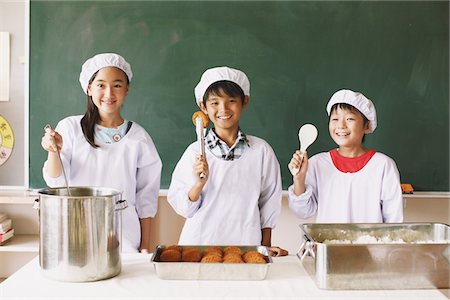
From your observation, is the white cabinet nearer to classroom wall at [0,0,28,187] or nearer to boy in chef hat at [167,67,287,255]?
classroom wall at [0,0,28,187]

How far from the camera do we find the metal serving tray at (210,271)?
123 centimetres

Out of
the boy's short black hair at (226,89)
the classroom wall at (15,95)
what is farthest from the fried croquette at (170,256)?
the classroom wall at (15,95)

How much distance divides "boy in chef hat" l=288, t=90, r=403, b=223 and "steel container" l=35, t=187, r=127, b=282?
37.9 inches

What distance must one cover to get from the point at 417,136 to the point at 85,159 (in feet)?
6.38

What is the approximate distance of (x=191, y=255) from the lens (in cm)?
131

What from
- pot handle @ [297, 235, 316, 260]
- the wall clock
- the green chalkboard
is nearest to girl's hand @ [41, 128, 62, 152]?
pot handle @ [297, 235, 316, 260]

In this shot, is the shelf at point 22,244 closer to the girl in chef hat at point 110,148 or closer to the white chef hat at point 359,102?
the girl in chef hat at point 110,148

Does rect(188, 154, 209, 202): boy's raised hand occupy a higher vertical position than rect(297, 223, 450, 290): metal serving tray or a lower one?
higher

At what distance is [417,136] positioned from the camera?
9.01ft

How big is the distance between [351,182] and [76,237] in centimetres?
126

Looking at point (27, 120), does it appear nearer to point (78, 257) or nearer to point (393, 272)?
point (78, 257)

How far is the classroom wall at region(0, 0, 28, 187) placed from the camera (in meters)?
2.93

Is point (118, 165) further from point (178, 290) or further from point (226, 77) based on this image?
point (178, 290)

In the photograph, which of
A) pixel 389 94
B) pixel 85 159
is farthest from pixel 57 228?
pixel 389 94
